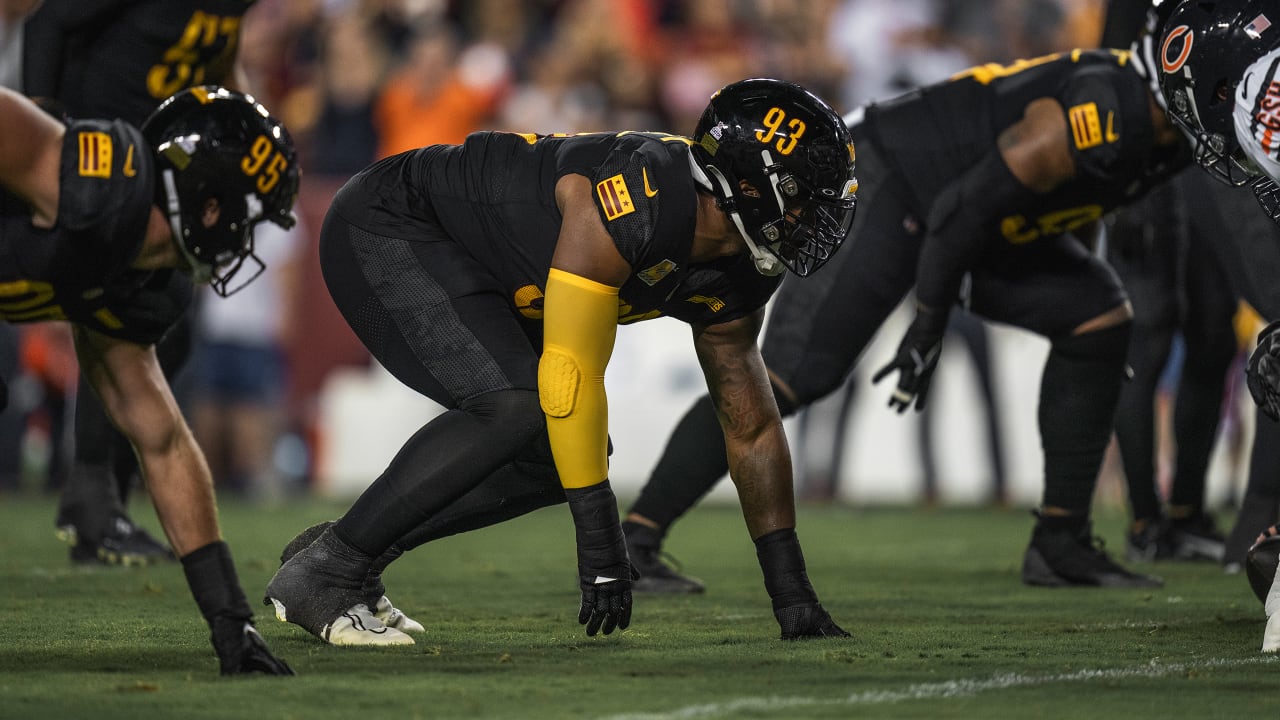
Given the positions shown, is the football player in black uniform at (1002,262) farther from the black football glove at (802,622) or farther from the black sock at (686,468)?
the black football glove at (802,622)

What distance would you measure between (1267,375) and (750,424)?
1292 millimetres

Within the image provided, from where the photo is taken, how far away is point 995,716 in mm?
3328

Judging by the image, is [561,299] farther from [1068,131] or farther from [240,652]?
[1068,131]

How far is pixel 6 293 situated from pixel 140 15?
2531mm

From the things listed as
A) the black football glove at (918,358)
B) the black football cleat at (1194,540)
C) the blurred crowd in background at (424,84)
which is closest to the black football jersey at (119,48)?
the black football glove at (918,358)

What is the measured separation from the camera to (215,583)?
3.74m

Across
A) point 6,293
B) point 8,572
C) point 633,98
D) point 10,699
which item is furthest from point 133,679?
point 633,98

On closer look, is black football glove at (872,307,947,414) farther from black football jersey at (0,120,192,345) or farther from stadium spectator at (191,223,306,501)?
stadium spectator at (191,223,306,501)

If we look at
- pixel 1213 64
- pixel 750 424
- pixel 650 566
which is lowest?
pixel 650 566

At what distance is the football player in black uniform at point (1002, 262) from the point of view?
5.52m

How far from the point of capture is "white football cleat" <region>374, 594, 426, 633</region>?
4.63 m

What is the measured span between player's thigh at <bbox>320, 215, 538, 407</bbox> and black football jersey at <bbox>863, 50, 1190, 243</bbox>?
1.93m

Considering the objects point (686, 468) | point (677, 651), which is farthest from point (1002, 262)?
point (677, 651)

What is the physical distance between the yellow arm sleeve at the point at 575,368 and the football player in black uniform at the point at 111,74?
2252 millimetres
